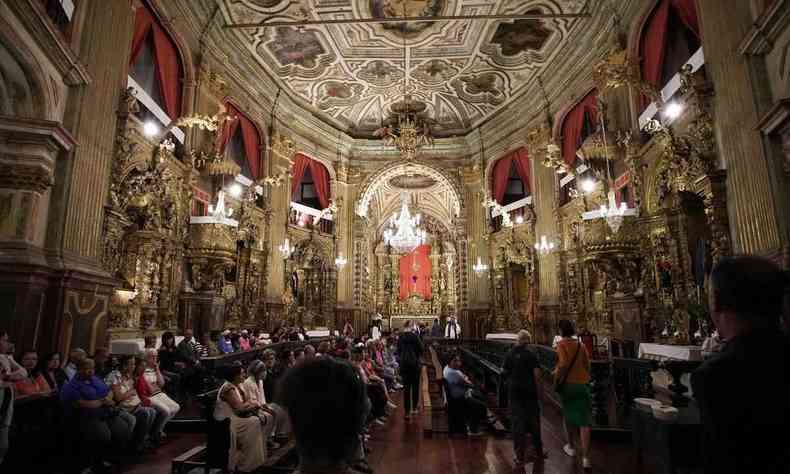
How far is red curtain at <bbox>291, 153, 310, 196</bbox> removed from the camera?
17375 millimetres

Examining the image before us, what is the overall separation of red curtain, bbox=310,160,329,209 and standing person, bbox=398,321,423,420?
12.8 meters

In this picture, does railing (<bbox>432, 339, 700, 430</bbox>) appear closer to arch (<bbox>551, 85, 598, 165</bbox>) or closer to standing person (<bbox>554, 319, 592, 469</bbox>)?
standing person (<bbox>554, 319, 592, 469</bbox>)

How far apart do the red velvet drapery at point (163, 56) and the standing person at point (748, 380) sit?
1003 cm

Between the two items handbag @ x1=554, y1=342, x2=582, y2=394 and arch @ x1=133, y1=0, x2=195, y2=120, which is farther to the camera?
arch @ x1=133, y1=0, x2=195, y2=120

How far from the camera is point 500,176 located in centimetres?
1834

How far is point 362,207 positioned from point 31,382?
51.2 ft

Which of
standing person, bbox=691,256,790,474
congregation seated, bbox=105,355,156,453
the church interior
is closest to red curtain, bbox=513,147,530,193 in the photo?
the church interior

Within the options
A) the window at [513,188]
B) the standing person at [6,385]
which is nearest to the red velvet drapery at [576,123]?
the window at [513,188]

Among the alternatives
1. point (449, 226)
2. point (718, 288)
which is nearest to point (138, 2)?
point (718, 288)

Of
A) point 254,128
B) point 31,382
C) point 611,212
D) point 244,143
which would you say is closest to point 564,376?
point 611,212

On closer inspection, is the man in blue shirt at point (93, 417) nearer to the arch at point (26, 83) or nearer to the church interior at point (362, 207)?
the church interior at point (362, 207)

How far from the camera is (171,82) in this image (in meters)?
10.2

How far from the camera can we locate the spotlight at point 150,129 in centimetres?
782

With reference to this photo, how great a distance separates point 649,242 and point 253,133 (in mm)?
11988
